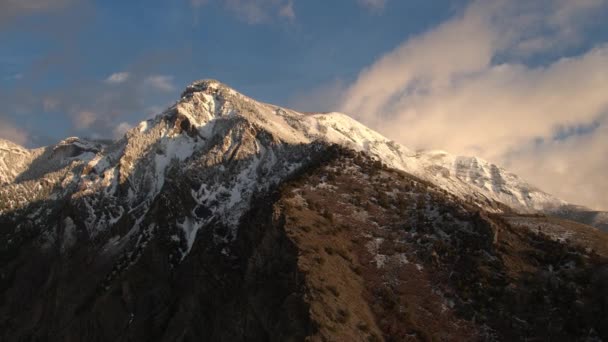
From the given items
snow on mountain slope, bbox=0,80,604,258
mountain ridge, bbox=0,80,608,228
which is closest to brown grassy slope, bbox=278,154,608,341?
snow on mountain slope, bbox=0,80,604,258

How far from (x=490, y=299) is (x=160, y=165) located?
99.1 metres

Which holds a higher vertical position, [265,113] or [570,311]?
[265,113]

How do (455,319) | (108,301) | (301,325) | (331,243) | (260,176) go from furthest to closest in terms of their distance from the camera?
(260,176) → (108,301) → (331,243) → (455,319) → (301,325)

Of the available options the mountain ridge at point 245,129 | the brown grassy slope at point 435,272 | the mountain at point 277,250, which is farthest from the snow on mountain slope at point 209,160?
the brown grassy slope at point 435,272

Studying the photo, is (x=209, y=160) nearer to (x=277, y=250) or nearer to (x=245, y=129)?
(x=245, y=129)

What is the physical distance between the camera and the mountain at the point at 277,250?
42.1 metres

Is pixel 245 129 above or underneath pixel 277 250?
above

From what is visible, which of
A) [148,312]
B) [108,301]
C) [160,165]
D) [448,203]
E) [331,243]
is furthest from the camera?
[160,165]

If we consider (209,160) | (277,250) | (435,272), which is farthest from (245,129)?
(435,272)

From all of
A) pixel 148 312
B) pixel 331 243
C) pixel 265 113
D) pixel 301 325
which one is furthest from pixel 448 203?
pixel 265 113

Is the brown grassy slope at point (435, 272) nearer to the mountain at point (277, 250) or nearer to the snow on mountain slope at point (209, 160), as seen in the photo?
the mountain at point (277, 250)

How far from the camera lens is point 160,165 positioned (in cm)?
12644

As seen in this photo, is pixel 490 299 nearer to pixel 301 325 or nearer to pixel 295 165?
pixel 301 325

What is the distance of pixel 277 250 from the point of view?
2040 inches
